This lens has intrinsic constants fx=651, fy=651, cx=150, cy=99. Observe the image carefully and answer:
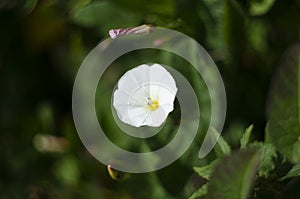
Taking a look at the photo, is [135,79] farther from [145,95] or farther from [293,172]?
[293,172]

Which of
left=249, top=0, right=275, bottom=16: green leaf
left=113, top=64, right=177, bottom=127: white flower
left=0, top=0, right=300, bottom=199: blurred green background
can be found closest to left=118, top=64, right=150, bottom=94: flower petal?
left=113, top=64, right=177, bottom=127: white flower

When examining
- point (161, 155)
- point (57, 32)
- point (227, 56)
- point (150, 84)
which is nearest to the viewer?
point (150, 84)

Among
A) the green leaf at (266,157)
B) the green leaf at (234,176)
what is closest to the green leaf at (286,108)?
the green leaf at (266,157)

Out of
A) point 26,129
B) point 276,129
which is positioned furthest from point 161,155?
point 26,129

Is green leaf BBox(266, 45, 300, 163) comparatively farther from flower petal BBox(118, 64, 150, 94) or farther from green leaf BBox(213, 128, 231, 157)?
flower petal BBox(118, 64, 150, 94)

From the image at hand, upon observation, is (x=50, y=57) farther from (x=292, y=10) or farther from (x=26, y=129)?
(x=292, y=10)

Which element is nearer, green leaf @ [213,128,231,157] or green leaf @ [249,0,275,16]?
green leaf @ [213,128,231,157]
